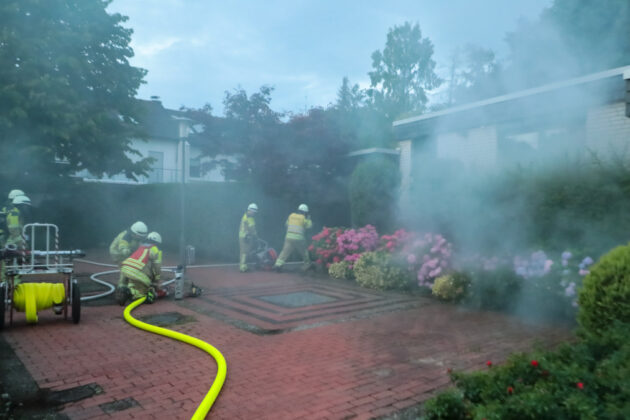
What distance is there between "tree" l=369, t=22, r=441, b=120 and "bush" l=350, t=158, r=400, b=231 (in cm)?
184

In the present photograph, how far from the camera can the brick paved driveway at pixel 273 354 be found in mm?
3496

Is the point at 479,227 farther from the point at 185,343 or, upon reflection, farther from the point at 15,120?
the point at 15,120

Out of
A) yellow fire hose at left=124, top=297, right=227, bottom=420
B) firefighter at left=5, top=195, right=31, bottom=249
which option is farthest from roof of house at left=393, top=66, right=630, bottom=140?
firefighter at left=5, top=195, right=31, bottom=249

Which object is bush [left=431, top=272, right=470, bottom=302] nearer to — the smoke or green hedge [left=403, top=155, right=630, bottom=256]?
the smoke

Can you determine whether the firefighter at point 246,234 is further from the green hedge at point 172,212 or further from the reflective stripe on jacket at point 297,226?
the green hedge at point 172,212

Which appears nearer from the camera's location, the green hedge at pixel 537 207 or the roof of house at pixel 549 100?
the green hedge at pixel 537 207

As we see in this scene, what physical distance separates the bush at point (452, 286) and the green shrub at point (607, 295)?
3161 millimetres

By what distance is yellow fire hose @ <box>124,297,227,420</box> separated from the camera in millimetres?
3236

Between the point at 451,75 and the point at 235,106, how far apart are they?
27.2 ft

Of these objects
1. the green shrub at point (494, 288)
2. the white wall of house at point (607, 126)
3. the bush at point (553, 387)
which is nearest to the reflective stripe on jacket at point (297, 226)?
the green shrub at point (494, 288)

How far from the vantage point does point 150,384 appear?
3.83m

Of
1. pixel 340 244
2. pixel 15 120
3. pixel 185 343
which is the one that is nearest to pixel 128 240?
pixel 185 343

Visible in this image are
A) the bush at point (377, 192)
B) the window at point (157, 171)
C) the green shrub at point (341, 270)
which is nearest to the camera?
the green shrub at point (341, 270)

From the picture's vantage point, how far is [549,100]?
6980 millimetres
